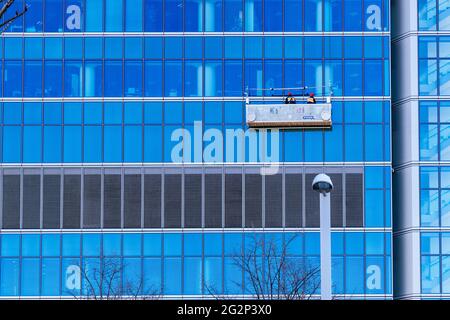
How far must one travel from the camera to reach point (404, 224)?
Answer: 7106cm

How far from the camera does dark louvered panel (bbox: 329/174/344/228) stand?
7088 centimetres

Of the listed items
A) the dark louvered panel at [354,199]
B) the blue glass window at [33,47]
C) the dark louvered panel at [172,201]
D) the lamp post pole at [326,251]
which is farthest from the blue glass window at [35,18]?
the lamp post pole at [326,251]

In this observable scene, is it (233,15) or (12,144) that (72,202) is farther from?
(233,15)

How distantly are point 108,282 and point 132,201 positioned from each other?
4.42 m

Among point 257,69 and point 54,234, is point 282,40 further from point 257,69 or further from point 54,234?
point 54,234

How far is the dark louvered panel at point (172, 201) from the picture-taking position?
235 feet

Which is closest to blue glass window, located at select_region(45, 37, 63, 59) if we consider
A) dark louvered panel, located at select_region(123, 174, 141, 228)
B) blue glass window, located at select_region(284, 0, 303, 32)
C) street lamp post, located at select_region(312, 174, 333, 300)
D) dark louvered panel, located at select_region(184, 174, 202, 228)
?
dark louvered panel, located at select_region(123, 174, 141, 228)

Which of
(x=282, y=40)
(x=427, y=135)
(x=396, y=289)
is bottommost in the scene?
Result: (x=396, y=289)

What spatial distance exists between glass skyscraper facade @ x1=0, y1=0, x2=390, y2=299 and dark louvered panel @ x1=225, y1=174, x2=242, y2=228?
5 centimetres

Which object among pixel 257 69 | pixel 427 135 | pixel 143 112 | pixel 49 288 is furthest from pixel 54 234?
pixel 427 135

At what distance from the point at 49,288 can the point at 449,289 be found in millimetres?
19348

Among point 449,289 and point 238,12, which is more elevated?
point 238,12

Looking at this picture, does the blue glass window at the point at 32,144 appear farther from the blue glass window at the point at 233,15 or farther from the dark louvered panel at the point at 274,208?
the dark louvered panel at the point at 274,208

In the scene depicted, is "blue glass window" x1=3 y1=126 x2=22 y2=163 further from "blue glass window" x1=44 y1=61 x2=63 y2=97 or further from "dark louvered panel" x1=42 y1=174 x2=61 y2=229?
"blue glass window" x1=44 y1=61 x2=63 y2=97
